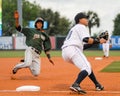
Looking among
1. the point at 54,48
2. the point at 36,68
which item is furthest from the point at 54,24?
the point at 36,68

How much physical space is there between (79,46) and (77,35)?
29cm

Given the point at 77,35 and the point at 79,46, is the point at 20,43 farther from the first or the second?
the point at 77,35

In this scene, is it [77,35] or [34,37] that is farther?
[34,37]

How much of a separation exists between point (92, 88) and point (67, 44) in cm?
137

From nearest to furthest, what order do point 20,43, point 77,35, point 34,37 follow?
point 77,35, point 34,37, point 20,43

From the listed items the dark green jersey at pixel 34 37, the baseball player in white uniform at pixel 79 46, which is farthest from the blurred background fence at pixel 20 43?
the baseball player in white uniform at pixel 79 46

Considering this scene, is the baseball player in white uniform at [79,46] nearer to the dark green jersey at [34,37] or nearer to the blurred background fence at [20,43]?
the dark green jersey at [34,37]

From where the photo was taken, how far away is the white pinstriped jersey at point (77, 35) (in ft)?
31.1

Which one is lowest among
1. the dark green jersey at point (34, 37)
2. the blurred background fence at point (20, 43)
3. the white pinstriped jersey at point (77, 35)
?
the blurred background fence at point (20, 43)

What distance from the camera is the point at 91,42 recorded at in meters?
9.37

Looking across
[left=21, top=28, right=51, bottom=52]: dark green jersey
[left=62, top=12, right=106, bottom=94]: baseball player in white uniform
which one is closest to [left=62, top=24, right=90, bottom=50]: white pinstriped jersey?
[left=62, top=12, right=106, bottom=94]: baseball player in white uniform

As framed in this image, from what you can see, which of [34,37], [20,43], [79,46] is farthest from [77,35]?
[20,43]

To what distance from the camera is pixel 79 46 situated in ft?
31.9

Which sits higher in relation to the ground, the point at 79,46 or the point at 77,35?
the point at 77,35
